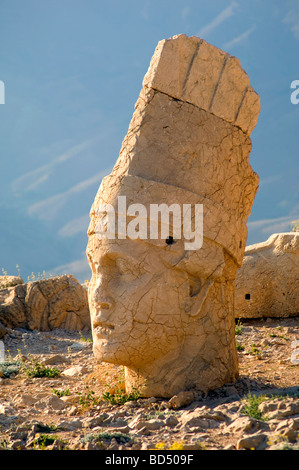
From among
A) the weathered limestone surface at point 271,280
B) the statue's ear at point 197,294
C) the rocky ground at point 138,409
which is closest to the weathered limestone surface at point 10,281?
the rocky ground at point 138,409

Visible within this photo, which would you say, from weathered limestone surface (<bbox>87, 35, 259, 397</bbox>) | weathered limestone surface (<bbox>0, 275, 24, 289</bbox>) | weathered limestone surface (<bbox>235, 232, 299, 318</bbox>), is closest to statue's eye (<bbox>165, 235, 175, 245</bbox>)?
weathered limestone surface (<bbox>87, 35, 259, 397</bbox>)

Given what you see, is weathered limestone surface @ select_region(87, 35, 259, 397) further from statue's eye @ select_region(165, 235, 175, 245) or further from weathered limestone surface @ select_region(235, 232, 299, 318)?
weathered limestone surface @ select_region(235, 232, 299, 318)

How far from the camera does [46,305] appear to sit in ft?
36.9

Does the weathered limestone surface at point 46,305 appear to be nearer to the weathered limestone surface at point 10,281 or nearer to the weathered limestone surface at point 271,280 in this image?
the weathered limestone surface at point 10,281

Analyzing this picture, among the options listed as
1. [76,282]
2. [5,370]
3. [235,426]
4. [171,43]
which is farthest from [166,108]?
[76,282]

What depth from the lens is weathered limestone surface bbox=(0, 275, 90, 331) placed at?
10820mm

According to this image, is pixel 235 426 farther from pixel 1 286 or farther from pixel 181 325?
pixel 1 286

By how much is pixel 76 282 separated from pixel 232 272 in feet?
22.4

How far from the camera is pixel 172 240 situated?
5055mm

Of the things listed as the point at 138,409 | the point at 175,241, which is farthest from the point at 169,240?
the point at 138,409

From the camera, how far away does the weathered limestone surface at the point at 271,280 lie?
9.42m

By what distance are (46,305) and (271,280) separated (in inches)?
184

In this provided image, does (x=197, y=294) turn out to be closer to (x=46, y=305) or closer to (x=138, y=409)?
(x=138, y=409)

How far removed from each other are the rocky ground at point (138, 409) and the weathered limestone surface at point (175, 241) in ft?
1.28
